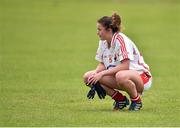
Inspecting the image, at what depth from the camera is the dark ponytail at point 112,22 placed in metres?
13.3

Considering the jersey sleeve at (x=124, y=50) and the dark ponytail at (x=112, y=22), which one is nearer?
the jersey sleeve at (x=124, y=50)

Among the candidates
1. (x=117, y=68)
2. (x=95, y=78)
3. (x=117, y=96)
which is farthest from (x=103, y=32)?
(x=117, y=96)

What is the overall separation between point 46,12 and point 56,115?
3053 centimetres

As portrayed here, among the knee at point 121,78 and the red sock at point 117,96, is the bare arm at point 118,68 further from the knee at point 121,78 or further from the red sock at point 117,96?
the red sock at point 117,96

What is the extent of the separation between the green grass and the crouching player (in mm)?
311

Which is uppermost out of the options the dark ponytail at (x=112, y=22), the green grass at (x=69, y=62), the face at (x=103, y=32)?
the dark ponytail at (x=112, y=22)

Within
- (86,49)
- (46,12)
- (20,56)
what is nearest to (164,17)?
(46,12)

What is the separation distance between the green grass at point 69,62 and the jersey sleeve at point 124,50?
847 mm

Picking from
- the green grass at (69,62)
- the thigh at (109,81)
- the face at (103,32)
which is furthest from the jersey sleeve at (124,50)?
the green grass at (69,62)

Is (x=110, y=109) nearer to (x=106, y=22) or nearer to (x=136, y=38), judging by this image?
(x=106, y=22)

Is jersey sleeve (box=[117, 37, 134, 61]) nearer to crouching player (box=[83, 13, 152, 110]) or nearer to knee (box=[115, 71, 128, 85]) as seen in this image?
crouching player (box=[83, 13, 152, 110])

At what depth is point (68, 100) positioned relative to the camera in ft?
48.6

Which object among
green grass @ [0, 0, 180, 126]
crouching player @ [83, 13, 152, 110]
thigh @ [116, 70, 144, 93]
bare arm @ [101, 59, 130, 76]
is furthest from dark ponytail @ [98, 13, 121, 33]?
Answer: green grass @ [0, 0, 180, 126]

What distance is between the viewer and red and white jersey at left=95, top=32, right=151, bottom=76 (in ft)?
43.3
